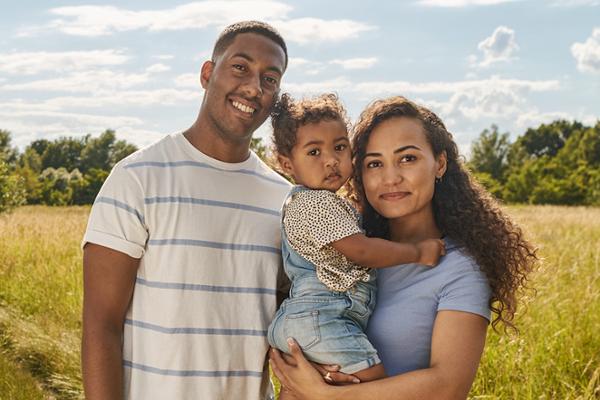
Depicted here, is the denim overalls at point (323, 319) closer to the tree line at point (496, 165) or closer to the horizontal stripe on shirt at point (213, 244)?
the horizontal stripe on shirt at point (213, 244)

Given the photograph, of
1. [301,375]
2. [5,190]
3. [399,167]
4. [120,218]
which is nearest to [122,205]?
[120,218]

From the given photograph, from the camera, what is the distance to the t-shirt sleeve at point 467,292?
2.45 m

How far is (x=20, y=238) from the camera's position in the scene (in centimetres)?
1043

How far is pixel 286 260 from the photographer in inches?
107

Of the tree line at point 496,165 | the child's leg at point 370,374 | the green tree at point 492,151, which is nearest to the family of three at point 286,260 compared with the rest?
the child's leg at point 370,374

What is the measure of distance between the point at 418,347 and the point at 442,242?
1.31 ft

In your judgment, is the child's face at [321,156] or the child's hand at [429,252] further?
the child's face at [321,156]

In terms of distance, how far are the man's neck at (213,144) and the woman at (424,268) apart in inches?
19.2

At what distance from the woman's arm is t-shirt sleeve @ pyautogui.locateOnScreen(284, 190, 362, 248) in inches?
18.2

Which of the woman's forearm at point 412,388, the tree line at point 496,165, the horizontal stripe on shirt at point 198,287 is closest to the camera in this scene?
the woman's forearm at point 412,388

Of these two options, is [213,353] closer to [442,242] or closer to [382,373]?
[382,373]

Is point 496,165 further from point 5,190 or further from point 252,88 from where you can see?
point 252,88

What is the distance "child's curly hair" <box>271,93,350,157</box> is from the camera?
276 centimetres

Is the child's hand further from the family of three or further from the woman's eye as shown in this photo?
the woman's eye
